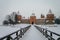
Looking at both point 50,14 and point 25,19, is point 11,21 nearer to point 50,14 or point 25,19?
point 25,19

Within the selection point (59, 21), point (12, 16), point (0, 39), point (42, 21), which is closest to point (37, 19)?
point (42, 21)

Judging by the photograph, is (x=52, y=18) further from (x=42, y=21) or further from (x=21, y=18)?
(x=21, y=18)

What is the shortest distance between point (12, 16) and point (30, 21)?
2904 cm

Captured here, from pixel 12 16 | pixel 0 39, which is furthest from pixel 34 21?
pixel 0 39

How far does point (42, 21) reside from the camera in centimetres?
13988

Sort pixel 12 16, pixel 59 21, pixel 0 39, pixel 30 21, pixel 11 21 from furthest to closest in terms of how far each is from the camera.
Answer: pixel 30 21 < pixel 59 21 < pixel 12 16 < pixel 11 21 < pixel 0 39

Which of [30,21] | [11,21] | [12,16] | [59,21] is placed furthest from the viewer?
[30,21]

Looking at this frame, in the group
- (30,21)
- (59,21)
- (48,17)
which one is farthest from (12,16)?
(48,17)

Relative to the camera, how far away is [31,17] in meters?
140

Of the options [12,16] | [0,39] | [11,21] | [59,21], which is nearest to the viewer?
[0,39]

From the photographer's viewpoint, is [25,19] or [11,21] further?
[25,19]

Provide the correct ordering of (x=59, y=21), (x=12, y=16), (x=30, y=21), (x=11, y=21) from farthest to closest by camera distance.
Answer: (x=30, y=21), (x=59, y=21), (x=12, y=16), (x=11, y=21)

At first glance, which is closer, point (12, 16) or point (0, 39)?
point (0, 39)

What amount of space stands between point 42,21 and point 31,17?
1052 cm
